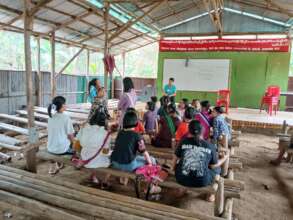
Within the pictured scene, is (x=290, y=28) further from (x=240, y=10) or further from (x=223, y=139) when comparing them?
(x=223, y=139)

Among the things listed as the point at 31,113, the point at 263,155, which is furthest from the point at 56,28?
the point at 263,155

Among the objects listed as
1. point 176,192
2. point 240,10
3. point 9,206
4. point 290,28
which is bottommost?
point 176,192

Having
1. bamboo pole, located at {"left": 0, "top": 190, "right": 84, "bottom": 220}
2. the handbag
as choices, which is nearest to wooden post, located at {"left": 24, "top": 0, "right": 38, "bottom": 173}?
the handbag

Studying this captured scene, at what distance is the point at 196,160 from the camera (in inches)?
83.3

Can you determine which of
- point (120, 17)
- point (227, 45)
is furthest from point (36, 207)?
point (227, 45)

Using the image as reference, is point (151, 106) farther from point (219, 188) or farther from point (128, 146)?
point (219, 188)

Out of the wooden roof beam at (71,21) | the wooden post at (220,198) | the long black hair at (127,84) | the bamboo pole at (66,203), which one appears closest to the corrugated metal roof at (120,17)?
the wooden roof beam at (71,21)

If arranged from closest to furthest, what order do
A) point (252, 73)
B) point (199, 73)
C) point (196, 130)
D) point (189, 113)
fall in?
point (196, 130)
point (189, 113)
point (252, 73)
point (199, 73)

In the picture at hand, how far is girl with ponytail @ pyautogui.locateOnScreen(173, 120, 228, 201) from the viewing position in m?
2.09

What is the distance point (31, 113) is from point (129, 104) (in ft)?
Result: 4.67

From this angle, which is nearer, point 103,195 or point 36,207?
point 36,207

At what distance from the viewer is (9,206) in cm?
197

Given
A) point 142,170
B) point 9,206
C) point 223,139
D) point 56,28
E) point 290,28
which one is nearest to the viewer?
point 9,206

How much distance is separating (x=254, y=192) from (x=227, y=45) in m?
7.35
